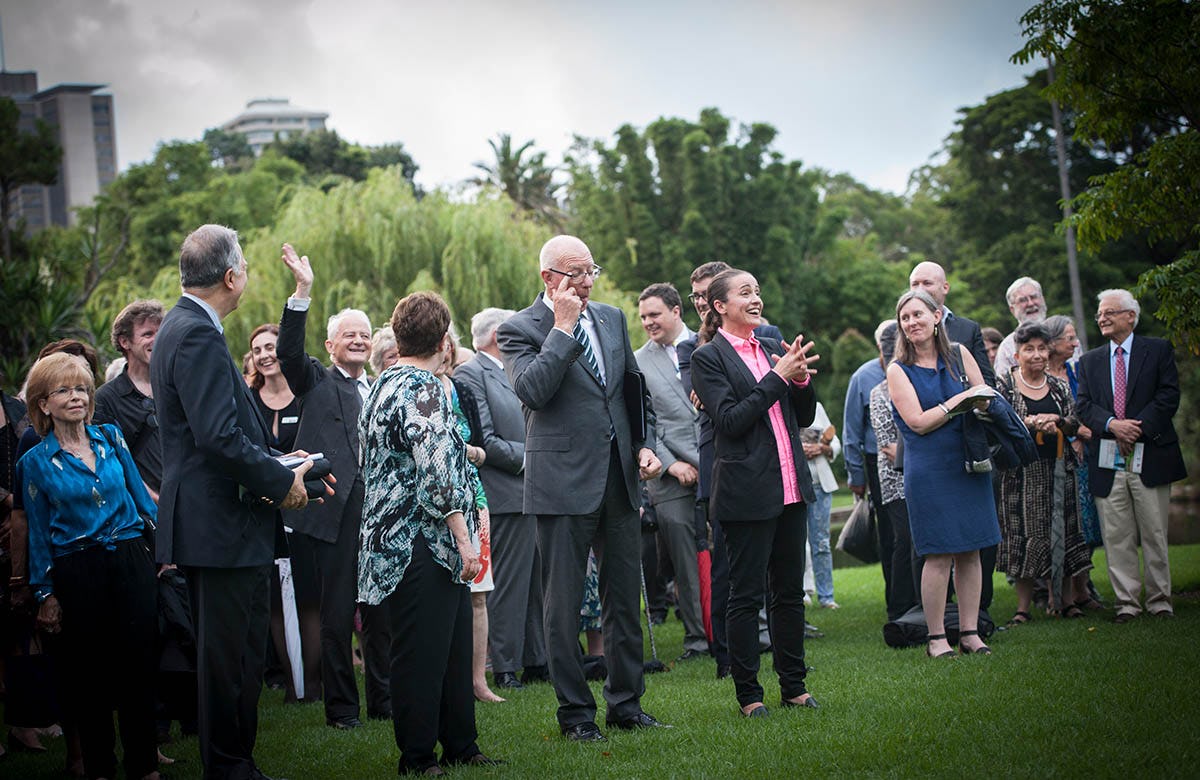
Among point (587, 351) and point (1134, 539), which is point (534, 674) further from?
point (1134, 539)

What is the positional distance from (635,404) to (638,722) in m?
1.70

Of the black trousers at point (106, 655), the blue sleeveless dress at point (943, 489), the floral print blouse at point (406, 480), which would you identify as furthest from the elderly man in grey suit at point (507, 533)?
the black trousers at point (106, 655)

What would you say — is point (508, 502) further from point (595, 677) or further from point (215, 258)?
point (215, 258)

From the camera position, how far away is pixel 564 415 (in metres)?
6.20

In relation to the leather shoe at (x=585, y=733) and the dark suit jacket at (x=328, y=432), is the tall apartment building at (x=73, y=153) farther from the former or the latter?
the leather shoe at (x=585, y=733)

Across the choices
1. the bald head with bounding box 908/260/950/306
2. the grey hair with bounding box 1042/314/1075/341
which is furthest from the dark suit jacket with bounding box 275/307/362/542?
the grey hair with bounding box 1042/314/1075/341

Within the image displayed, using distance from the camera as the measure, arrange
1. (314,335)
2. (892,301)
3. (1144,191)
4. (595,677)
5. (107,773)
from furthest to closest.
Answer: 1. (892,301)
2. (314,335)
3. (1144,191)
4. (595,677)
5. (107,773)

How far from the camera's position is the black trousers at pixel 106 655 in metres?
5.68

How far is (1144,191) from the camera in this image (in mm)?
9352

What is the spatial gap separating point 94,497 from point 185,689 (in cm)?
114

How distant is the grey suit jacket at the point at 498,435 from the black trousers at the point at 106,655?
3.11 m

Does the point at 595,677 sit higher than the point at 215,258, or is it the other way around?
the point at 215,258

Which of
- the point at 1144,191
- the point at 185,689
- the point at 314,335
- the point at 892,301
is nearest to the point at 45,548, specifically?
the point at 185,689

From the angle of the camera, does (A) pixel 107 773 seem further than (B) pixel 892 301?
No
